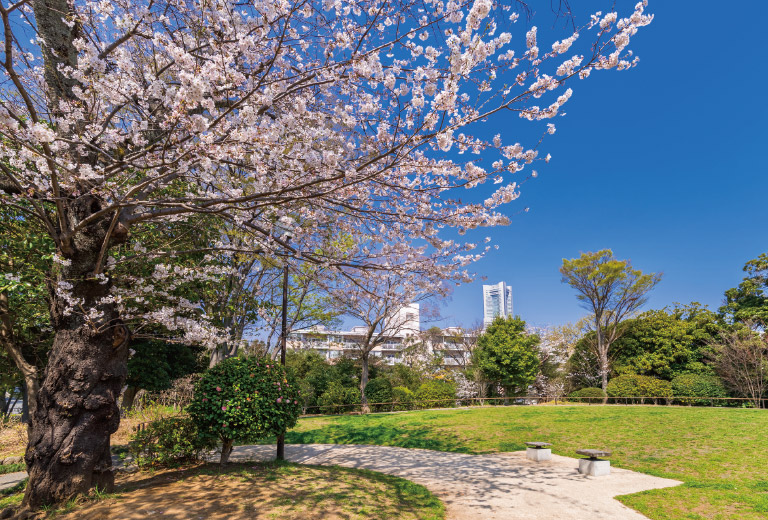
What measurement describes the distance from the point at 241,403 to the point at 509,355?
61.8ft

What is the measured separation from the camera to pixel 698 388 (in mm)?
17891

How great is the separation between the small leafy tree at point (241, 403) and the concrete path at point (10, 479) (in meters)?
3.42

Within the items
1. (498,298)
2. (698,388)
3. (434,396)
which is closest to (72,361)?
(434,396)

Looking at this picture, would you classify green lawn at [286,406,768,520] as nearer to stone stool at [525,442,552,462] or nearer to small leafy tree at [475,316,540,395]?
stone stool at [525,442,552,462]

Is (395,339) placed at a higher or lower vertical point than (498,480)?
higher

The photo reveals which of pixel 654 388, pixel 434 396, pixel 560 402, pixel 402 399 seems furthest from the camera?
pixel 560 402

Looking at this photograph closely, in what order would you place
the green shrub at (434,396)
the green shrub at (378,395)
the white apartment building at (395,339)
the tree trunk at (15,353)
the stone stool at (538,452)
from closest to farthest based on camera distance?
1. the tree trunk at (15,353)
2. the stone stool at (538,452)
3. the white apartment building at (395,339)
4. the green shrub at (378,395)
5. the green shrub at (434,396)

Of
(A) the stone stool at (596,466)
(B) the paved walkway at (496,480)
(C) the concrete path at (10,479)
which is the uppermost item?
(A) the stone stool at (596,466)

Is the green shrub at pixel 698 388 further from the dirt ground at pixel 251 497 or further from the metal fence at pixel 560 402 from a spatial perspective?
the dirt ground at pixel 251 497

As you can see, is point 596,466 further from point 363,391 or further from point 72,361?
point 363,391

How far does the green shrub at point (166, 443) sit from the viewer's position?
231 inches

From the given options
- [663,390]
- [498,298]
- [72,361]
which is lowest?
[663,390]

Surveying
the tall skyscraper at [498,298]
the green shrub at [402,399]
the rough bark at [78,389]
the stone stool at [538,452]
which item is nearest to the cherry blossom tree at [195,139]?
the rough bark at [78,389]

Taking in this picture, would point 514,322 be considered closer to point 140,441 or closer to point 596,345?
point 596,345
